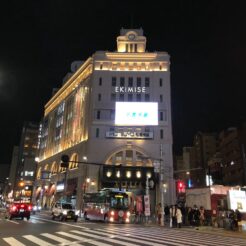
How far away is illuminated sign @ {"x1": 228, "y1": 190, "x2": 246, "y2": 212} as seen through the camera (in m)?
22.9

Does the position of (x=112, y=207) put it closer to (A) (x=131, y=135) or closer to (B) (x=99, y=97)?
(A) (x=131, y=135)

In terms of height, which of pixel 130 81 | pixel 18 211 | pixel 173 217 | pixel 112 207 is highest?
pixel 130 81

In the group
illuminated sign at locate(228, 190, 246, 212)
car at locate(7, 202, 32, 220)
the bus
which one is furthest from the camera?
the bus

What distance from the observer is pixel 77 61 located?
8994 centimetres

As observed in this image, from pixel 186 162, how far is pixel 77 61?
67186 millimetres

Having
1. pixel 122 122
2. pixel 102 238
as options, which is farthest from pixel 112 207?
pixel 122 122

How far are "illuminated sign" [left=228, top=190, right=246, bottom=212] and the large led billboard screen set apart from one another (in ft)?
118

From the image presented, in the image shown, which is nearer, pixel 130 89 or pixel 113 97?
pixel 130 89

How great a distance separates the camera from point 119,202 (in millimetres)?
32156

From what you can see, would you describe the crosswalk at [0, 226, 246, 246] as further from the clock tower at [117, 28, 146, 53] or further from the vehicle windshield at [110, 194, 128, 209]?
the clock tower at [117, 28, 146, 53]

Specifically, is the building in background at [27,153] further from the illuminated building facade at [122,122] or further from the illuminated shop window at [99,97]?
the illuminated shop window at [99,97]

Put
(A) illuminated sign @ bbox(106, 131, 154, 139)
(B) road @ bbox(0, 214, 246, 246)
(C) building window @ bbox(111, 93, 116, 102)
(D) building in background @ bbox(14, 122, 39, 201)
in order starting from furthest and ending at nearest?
(D) building in background @ bbox(14, 122, 39, 201) → (C) building window @ bbox(111, 93, 116, 102) → (A) illuminated sign @ bbox(106, 131, 154, 139) → (B) road @ bbox(0, 214, 246, 246)

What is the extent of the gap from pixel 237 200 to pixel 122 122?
38101 mm

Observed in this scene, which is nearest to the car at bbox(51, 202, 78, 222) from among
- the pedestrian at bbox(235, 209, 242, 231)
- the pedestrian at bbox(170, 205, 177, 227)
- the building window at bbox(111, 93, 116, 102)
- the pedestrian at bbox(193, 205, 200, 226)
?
the pedestrian at bbox(170, 205, 177, 227)
